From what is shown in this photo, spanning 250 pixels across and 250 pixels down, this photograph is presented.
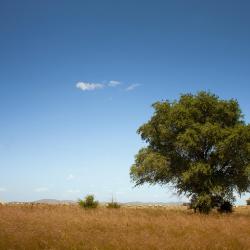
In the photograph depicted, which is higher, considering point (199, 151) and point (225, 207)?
point (199, 151)

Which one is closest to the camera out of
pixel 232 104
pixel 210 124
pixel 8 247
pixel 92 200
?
pixel 8 247

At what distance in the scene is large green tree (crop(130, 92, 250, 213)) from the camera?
30.5 metres

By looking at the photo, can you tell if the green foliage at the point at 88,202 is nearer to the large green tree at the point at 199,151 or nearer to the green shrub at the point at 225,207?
the large green tree at the point at 199,151

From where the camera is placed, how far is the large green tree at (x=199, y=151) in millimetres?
30453

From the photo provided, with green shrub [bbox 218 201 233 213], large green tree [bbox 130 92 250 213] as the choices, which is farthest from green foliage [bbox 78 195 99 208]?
green shrub [bbox 218 201 233 213]

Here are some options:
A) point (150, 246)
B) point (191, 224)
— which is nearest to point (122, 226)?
point (191, 224)

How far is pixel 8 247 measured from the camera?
37.1 ft

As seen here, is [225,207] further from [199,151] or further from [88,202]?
[88,202]

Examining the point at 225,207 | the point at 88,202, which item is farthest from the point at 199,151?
the point at 88,202

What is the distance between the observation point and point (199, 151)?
32.1 m

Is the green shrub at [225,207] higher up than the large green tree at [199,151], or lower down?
lower down

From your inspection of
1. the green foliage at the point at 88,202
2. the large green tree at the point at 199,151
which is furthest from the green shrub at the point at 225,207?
the green foliage at the point at 88,202

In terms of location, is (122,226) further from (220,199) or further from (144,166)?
(220,199)

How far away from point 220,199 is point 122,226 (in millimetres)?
18121
